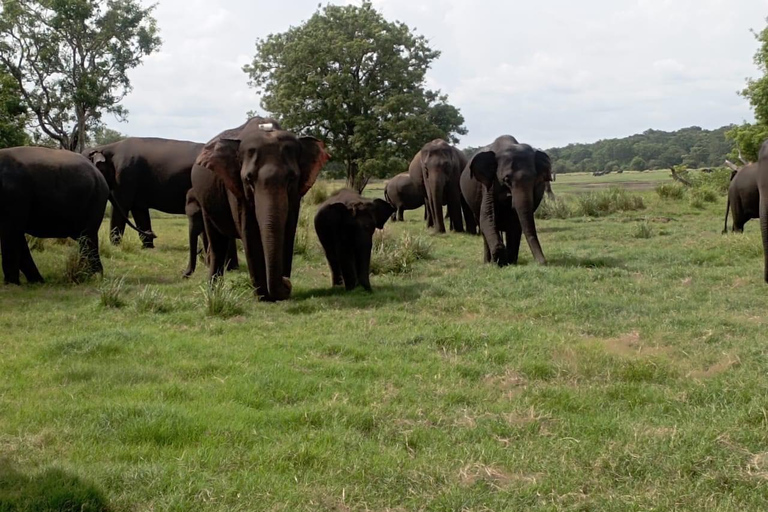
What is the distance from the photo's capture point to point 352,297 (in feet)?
34.0

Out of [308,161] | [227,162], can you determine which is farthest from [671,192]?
[227,162]

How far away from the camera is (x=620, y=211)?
25.0m

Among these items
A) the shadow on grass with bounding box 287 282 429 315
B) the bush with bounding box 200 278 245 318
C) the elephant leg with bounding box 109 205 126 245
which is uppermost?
the elephant leg with bounding box 109 205 126 245

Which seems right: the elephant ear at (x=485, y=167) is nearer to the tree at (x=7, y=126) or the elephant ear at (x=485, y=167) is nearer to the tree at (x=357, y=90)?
the tree at (x=7, y=126)

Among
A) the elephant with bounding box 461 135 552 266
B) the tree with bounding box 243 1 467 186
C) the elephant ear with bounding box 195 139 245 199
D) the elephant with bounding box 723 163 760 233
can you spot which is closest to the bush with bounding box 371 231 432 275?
the elephant with bounding box 461 135 552 266

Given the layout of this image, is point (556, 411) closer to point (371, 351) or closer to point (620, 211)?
point (371, 351)

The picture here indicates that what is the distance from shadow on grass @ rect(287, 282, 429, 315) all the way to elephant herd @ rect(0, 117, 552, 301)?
30cm

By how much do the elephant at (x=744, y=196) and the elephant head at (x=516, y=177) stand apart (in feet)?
18.3

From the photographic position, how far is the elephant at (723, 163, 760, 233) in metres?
16.0

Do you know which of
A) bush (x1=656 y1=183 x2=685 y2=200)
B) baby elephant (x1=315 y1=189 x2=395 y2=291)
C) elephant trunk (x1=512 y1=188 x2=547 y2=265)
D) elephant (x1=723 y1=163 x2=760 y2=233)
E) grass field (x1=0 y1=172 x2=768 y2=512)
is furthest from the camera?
bush (x1=656 y1=183 x2=685 y2=200)

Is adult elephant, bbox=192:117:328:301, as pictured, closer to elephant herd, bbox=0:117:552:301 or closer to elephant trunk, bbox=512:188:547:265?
elephant herd, bbox=0:117:552:301

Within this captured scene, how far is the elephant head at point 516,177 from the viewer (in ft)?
41.8

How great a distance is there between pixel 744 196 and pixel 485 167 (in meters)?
7.00

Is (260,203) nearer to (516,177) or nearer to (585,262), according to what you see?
(516,177)
